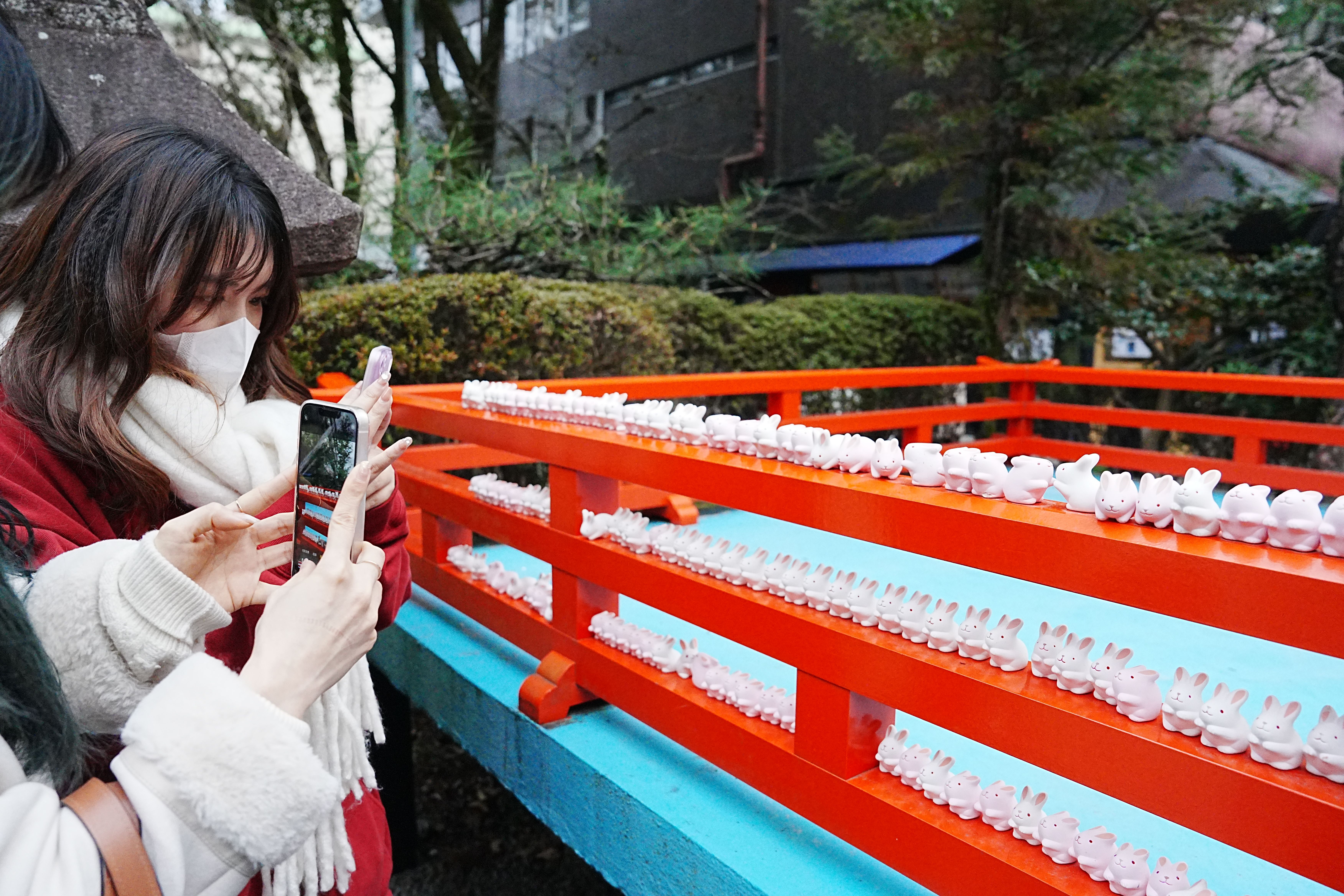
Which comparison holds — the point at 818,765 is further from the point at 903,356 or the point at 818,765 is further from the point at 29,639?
the point at 903,356

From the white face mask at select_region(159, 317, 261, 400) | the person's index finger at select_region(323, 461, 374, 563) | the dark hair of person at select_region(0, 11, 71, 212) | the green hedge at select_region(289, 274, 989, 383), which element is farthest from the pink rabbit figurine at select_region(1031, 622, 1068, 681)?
the green hedge at select_region(289, 274, 989, 383)

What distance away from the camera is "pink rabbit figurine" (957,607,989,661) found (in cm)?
122

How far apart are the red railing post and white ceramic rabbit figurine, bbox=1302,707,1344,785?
56 cm

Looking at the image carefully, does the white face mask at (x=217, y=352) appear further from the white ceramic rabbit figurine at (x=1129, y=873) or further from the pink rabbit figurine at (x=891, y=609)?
the white ceramic rabbit figurine at (x=1129, y=873)

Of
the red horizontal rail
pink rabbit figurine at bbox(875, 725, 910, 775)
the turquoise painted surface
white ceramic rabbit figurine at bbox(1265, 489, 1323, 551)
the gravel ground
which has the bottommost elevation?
the gravel ground

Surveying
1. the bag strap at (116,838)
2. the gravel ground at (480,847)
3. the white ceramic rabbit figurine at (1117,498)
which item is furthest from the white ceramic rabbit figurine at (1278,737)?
the gravel ground at (480,847)

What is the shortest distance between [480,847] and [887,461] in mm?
2480

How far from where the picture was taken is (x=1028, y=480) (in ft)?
3.85

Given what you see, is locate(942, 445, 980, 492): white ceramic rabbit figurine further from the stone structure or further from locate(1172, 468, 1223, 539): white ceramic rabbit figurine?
the stone structure

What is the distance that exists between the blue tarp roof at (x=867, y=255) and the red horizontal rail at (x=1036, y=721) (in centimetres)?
723

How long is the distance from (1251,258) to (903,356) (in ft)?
11.5

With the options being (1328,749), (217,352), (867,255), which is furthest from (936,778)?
(867,255)

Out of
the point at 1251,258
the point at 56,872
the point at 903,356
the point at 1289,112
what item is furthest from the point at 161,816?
the point at 1289,112

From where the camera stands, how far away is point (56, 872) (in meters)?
0.69
